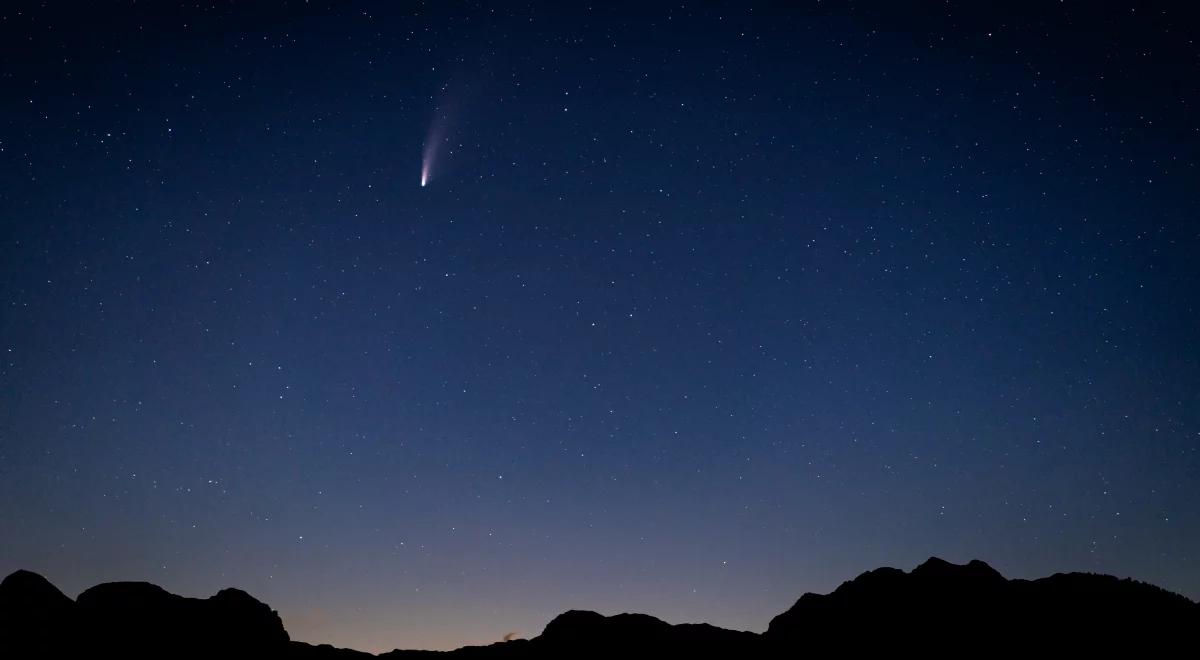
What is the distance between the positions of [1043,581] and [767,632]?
1409 cm

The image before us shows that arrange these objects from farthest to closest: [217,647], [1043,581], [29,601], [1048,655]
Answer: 1. [217,647]
2. [29,601]
3. [1043,581]
4. [1048,655]

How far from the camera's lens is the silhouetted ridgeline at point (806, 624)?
80.3 ft

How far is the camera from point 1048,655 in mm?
22719

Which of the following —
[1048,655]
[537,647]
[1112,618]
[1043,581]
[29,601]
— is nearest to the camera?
[1048,655]

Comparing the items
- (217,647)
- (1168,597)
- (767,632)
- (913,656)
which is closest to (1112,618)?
(1168,597)

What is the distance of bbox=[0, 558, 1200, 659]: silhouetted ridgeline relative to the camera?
24.5 metres

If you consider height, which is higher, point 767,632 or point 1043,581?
point 1043,581

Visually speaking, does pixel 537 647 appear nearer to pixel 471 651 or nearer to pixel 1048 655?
pixel 471 651

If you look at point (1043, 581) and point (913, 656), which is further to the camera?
point (1043, 581)

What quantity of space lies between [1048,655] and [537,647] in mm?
27696

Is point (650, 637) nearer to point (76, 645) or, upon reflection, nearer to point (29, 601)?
point (76, 645)

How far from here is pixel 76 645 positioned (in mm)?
30688

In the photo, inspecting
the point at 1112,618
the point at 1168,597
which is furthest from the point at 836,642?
the point at 1168,597

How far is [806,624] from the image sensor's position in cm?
3375
